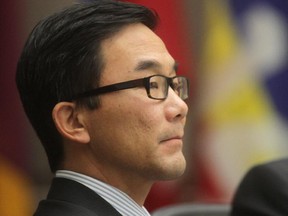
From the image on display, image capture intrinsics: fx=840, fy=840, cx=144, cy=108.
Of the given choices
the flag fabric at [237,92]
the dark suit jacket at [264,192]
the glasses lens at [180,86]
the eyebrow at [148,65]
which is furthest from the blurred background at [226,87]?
the eyebrow at [148,65]

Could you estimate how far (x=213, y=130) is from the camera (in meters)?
5.23

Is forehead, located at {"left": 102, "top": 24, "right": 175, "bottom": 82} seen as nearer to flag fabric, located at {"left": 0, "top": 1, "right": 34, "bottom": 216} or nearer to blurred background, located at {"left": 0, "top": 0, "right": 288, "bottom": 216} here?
flag fabric, located at {"left": 0, "top": 1, "right": 34, "bottom": 216}

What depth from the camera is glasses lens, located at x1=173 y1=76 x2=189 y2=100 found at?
2872mm

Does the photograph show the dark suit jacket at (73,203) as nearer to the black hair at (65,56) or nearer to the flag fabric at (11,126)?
the black hair at (65,56)

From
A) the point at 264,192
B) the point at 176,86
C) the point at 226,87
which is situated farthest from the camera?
the point at 226,87

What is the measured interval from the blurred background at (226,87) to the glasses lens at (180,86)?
2166mm

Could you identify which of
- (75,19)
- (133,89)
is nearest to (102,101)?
(133,89)

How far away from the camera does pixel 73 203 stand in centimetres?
274

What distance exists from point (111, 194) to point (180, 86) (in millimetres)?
444

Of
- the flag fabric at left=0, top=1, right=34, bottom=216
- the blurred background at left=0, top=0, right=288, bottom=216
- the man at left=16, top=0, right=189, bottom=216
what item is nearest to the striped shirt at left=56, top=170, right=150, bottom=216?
the man at left=16, top=0, right=189, bottom=216

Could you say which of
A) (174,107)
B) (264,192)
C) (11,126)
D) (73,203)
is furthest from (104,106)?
(11,126)

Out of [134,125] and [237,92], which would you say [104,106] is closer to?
[134,125]

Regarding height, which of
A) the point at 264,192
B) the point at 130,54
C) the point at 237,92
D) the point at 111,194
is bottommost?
the point at 237,92

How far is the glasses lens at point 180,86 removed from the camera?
113 inches
